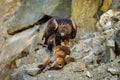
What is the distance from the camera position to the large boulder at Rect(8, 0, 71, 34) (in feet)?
37.4

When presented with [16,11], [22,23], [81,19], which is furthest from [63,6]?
[16,11]

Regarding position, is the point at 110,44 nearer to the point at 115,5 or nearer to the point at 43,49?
the point at 43,49

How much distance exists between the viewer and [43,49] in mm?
8617

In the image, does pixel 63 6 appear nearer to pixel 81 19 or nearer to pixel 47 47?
pixel 81 19

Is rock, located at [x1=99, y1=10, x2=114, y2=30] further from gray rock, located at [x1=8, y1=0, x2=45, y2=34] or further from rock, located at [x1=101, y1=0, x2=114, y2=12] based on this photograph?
gray rock, located at [x1=8, y1=0, x2=45, y2=34]

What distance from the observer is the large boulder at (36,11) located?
11.4m

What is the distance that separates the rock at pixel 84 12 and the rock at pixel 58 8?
409mm

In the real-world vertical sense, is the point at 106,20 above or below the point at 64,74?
above

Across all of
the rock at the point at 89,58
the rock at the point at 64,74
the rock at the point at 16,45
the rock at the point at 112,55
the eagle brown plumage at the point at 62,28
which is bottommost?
the rock at the point at 16,45

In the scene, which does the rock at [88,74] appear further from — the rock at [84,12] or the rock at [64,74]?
the rock at [84,12]

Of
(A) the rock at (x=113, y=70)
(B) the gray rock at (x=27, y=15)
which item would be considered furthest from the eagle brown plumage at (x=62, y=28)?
(B) the gray rock at (x=27, y=15)

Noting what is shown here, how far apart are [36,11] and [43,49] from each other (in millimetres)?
4179

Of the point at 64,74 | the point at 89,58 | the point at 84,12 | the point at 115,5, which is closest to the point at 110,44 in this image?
the point at 89,58

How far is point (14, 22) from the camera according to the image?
12914mm
